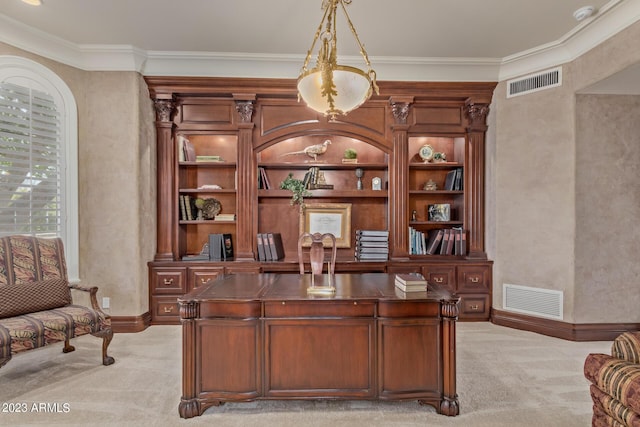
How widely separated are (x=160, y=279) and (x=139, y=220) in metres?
0.70

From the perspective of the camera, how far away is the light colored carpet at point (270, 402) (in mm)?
2139

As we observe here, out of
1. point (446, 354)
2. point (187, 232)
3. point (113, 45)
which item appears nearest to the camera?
point (446, 354)

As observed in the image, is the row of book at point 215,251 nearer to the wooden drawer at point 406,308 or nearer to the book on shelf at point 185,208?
the book on shelf at point 185,208

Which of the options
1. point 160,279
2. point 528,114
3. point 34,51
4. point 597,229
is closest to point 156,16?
point 34,51

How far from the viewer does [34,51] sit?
11.1 feet

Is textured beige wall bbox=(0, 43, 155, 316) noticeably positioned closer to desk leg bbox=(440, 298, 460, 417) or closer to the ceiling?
the ceiling

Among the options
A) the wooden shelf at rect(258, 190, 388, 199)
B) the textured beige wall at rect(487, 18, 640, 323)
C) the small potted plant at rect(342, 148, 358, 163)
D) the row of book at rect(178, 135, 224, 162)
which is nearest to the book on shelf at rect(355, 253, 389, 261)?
the wooden shelf at rect(258, 190, 388, 199)

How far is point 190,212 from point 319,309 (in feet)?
8.34

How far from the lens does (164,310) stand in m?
3.94

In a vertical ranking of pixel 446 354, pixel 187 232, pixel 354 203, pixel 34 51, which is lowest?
pixel 446 354

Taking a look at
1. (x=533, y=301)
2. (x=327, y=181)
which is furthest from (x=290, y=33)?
(x=533, y=301)

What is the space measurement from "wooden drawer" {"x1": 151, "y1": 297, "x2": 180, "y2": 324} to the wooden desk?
1.96 m

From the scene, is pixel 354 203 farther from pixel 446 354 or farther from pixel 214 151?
A: pixel 446 354

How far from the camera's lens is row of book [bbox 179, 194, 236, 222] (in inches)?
161
